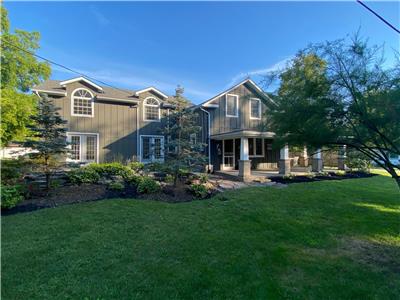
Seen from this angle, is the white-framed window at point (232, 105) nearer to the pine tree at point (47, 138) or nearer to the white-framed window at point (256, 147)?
the white-framed window at point (256, 147)

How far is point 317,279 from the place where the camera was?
329 centimetres

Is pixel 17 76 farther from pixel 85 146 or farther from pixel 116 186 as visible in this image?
pixel 116 186

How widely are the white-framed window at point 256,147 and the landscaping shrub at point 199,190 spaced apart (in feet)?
29.3

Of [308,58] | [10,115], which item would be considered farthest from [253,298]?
[10,115]

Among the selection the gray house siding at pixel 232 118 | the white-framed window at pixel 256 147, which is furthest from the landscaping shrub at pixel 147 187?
the white-framed window at pixel 256 147

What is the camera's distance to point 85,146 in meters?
14.7

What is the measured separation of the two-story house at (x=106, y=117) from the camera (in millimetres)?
14117

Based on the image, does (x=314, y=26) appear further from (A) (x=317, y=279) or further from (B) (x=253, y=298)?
(B) (x=253, y=298)

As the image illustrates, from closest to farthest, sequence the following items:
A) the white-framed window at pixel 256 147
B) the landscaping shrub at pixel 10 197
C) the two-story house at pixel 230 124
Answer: the landscaping shrub at pixel 10 197 < the two-story house at pixel 230 124 < the white-framed window at pixel 256 147

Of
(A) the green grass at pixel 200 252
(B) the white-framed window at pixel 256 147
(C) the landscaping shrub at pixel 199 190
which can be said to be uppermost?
(B) the white-framed window at pixel 256 147

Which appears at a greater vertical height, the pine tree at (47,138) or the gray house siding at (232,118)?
the gray house siding at (232,118)

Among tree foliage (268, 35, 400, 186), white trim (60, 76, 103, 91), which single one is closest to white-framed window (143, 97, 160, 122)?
white trim (60, 76, 103, 91)

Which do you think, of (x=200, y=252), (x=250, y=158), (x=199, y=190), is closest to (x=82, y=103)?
(x=199, y=190)

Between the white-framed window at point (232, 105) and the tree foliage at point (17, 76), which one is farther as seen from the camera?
the white-framed window at point (232, 105)
